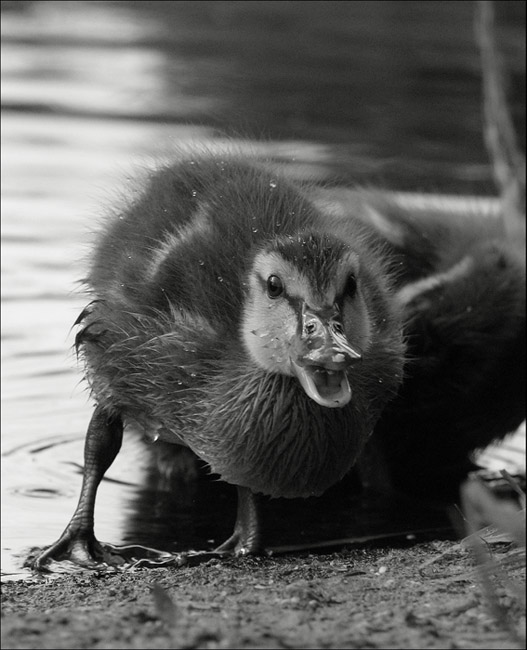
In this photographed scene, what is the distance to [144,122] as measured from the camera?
10.1m

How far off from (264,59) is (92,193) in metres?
5.15

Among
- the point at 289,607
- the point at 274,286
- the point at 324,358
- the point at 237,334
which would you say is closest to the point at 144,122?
the point at 237,334

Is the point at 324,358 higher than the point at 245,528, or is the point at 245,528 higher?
the point at 324,358

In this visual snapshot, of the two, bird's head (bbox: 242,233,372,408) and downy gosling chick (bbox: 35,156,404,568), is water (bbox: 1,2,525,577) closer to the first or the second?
downy gosling chick (bbox: 35,156,404,568)

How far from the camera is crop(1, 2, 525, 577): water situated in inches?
217

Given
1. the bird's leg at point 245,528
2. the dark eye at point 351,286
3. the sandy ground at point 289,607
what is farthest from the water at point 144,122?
the dark eye at point 351,286

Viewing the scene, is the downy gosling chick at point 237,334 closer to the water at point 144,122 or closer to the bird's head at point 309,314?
the bird's head at point 309,314

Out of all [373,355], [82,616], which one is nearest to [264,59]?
[373,355]

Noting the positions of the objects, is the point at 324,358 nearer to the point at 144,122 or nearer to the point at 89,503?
the point at 89,503

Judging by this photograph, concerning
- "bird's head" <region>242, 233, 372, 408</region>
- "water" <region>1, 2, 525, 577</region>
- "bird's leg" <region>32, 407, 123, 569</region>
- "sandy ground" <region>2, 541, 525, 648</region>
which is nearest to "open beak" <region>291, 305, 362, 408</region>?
"bird's head" <region>242, 233, 372, 408</region>

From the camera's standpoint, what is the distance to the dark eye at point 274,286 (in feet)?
13.1

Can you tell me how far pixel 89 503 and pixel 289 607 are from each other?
1553 mm

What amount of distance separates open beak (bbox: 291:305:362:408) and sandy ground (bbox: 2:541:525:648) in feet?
1.60

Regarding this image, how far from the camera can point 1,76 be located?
11.3 meters
